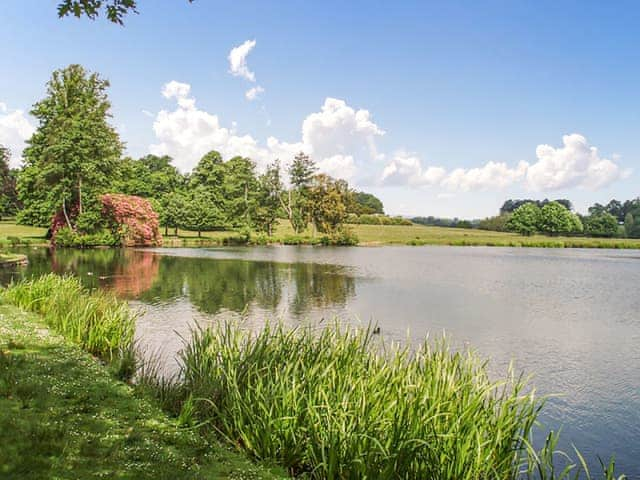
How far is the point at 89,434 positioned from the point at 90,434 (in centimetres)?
1

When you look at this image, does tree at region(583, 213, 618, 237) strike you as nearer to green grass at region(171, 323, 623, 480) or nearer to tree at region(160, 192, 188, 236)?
tree at region(160, 192, 188, 236)

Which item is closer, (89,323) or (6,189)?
(89,323)

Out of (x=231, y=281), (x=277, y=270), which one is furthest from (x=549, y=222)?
(x=231, y=281)

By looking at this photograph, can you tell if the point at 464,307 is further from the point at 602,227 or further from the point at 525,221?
the point at 602,227

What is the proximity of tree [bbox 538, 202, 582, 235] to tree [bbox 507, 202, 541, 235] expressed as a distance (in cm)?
113

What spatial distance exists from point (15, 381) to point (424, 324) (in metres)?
12.6

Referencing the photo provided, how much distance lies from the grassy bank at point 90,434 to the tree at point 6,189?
70.4 metres

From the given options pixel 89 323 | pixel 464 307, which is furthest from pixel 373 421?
pixel 464 307

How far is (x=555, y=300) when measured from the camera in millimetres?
23406

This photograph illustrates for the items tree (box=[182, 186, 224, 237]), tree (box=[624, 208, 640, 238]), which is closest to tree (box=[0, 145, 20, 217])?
tree (box=[182, 186, 224, 237])

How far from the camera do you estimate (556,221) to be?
103 metres

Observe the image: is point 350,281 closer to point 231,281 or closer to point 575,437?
point 231,281

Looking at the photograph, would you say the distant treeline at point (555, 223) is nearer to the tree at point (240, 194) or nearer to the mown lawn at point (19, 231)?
the tree at point (240, 194)

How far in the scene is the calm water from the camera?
33.4 ft
